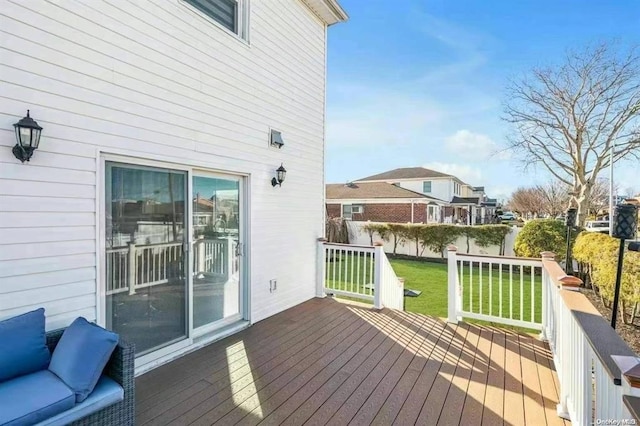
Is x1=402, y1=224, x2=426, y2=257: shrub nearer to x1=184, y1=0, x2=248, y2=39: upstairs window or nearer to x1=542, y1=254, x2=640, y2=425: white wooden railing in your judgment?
x1=542, y1=254, x2=640, y2=425: white wooden railing

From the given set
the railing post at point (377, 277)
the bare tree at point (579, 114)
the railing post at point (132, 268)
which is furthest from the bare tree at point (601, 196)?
the railing post at point (132, 268)

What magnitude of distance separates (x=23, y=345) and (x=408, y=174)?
29063 mm

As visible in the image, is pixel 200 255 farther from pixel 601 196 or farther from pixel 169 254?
pixel 601 196

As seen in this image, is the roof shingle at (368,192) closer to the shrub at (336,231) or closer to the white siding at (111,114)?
the shrub at (336,231)

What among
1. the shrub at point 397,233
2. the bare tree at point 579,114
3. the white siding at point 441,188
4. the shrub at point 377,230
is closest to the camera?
the bare tree at point 579,114

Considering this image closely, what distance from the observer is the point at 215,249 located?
405 centimetres

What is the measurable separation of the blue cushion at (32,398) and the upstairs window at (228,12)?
3.78 metres

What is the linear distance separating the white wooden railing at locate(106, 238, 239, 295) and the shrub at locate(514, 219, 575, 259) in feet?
34.3

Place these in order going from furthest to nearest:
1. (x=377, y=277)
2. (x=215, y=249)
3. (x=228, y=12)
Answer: (x=377, y=277)
(x=228, y=12)
(x=215, y=249)

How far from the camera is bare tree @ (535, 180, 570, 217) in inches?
992

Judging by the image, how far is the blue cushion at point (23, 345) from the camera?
2.08 meters

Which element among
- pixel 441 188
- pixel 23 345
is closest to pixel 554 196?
pixel 441 188

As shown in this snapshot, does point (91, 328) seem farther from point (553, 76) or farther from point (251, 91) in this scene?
point (553, 76)

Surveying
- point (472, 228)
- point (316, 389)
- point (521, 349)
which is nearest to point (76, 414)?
point (316, 389)
